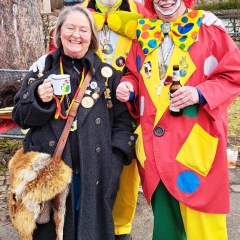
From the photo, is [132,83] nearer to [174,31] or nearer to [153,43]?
[153,43]

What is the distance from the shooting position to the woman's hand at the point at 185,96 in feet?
7.73

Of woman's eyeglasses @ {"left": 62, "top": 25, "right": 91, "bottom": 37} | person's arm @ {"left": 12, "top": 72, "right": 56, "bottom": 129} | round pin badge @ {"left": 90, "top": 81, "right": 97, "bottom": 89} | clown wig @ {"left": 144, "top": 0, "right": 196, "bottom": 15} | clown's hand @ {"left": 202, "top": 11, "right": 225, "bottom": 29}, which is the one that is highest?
clown wig @ {"left": 144, "top": 0, "right": 196, "bottom": 15}

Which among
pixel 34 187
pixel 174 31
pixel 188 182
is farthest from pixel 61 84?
pixel 188 182

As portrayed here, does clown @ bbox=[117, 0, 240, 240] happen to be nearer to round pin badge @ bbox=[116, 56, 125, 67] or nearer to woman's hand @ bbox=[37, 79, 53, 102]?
round pin badge @ bbox=[116, 56, 125, 67]

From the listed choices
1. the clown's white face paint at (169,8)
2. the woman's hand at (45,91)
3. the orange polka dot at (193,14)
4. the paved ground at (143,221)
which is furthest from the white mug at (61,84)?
the paved ground at (143,221)

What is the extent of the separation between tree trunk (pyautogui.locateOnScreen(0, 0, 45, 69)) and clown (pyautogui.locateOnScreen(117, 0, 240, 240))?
3.70 m

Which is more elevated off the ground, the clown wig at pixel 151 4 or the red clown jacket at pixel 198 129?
the clown wig at pixel 151 4

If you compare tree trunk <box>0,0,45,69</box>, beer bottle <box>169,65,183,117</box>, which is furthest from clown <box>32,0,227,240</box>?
tree trunk <box>0,0,45,69</box>

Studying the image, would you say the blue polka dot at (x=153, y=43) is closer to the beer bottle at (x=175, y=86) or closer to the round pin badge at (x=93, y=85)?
the beer bottle at (x=175, y=86)

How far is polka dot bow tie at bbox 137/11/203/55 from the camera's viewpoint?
2.46 meters

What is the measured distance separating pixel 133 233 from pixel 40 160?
1.42 m

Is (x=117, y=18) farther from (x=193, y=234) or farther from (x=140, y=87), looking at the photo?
(x=193, y=234)

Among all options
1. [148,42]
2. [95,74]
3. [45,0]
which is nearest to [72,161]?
[95,74]

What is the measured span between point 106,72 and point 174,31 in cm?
52
